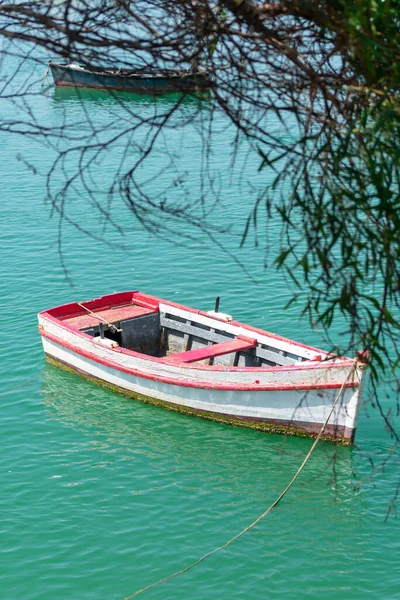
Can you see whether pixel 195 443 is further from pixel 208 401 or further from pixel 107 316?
pixel 107 316

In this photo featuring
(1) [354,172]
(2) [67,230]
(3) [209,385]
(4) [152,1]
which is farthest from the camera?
(2) [67,230]

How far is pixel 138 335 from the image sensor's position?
16.0 m

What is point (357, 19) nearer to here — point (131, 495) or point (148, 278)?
point (131, 495)

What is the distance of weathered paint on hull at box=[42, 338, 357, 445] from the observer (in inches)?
512

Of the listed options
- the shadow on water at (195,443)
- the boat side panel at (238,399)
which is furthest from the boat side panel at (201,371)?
the shadow on water at (195,443)

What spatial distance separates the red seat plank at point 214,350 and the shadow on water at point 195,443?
2.97ft

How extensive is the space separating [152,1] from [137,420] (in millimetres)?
9568

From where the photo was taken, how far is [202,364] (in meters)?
13.8

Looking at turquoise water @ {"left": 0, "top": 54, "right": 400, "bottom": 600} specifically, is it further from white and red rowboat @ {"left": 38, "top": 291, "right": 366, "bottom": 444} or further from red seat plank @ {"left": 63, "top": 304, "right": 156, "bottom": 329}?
red seat plank @ {"left": 63, "top": 304, "right": 156, "bottom": 329}

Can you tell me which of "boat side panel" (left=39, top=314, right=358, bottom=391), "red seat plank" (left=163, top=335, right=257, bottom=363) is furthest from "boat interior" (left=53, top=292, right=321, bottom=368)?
"boat side panel" (left=39, top=314, right=358, bottom=391)

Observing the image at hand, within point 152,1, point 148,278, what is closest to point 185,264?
point 148,278

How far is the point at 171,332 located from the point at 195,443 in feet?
10.6

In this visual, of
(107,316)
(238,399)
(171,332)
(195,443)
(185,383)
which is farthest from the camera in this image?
(171,332)

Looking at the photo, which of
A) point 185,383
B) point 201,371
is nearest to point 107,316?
point 185,383
